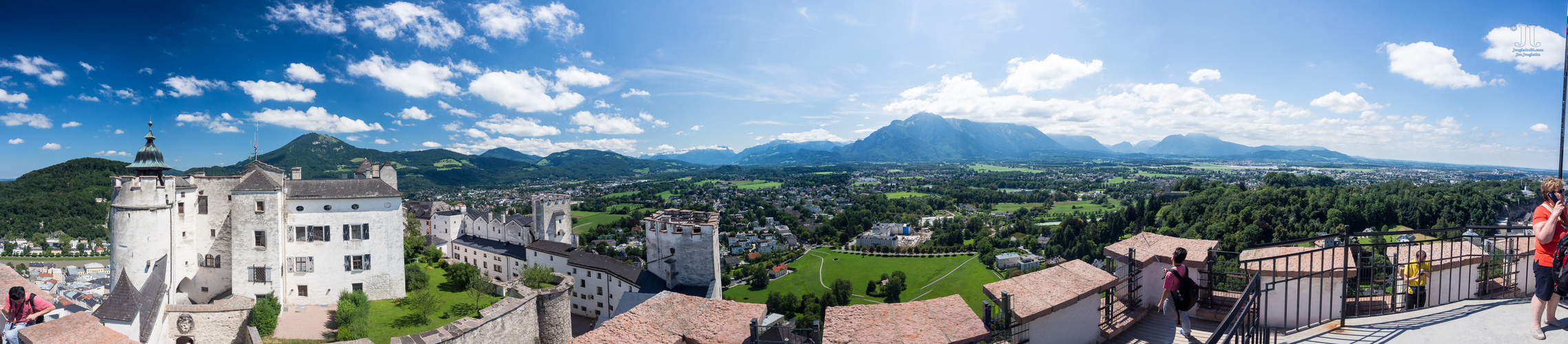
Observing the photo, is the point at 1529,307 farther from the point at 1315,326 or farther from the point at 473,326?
the point at 473,326

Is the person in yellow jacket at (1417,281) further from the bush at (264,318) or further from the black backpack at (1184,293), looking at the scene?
the bush at (264,318)

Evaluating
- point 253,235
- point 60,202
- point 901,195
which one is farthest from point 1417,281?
point 901,195

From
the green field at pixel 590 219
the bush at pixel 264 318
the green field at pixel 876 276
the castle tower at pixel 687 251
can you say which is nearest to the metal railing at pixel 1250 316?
the castle tower at pixel 687 251

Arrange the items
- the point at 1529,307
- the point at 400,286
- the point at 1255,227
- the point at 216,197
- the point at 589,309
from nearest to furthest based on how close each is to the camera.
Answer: the point at 1529,307, the point at 216,197, the point at 400,286, the point at 589,309, the point at 1255,227

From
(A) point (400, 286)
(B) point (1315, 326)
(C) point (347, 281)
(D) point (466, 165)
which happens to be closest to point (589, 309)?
(A) point (400, 286)

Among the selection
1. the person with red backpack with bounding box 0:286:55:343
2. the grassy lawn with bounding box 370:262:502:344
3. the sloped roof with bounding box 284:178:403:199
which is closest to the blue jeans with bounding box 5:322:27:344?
the person with red backpack with bounding box 0:286:55:343

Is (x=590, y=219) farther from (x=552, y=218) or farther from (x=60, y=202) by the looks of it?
(x=552, y=218)
